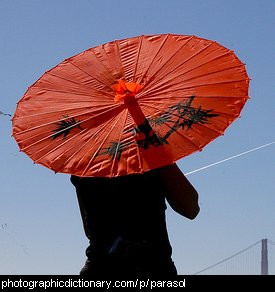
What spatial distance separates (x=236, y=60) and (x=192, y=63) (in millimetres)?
283

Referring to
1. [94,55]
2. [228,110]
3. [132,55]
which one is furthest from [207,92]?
[94,55]

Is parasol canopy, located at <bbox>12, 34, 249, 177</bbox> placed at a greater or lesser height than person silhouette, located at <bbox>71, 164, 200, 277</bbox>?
greater

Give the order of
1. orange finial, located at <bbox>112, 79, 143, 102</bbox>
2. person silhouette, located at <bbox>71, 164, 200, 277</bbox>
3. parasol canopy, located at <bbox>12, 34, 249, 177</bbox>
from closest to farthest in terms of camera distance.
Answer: person silhouette, located at <bbox>71, 164, 200, 277</bbox> → parasol canopy, located at <bbox>12, 34, 249, 177</bbox> → orange finial, located at <bbox>112, 79, 143, 102</bbox>

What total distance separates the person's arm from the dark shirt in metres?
0.07

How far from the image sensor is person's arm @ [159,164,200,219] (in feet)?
12.8

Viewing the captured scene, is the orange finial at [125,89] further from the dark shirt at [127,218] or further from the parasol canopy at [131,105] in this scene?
the dark shirt at [127,218]

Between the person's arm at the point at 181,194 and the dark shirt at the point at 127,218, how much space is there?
70mm

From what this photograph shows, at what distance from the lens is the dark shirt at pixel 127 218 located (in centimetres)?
384

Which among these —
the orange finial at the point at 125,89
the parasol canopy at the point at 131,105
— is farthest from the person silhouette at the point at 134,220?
the orange finial at the point at 125,89

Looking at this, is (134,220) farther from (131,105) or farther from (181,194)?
(131,105)

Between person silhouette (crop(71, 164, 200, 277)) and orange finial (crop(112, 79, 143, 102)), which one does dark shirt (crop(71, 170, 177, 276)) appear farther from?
orange finial (crop(112, 79, 143, 102))

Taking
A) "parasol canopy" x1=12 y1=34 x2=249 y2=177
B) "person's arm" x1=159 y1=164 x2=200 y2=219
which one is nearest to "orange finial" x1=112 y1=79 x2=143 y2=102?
"parasol canopy" x1=12 y1=34 x2=249 y2=177

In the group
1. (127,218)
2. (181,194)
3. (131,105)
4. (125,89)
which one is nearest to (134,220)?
(127,218)

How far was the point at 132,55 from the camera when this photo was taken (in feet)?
16.0
